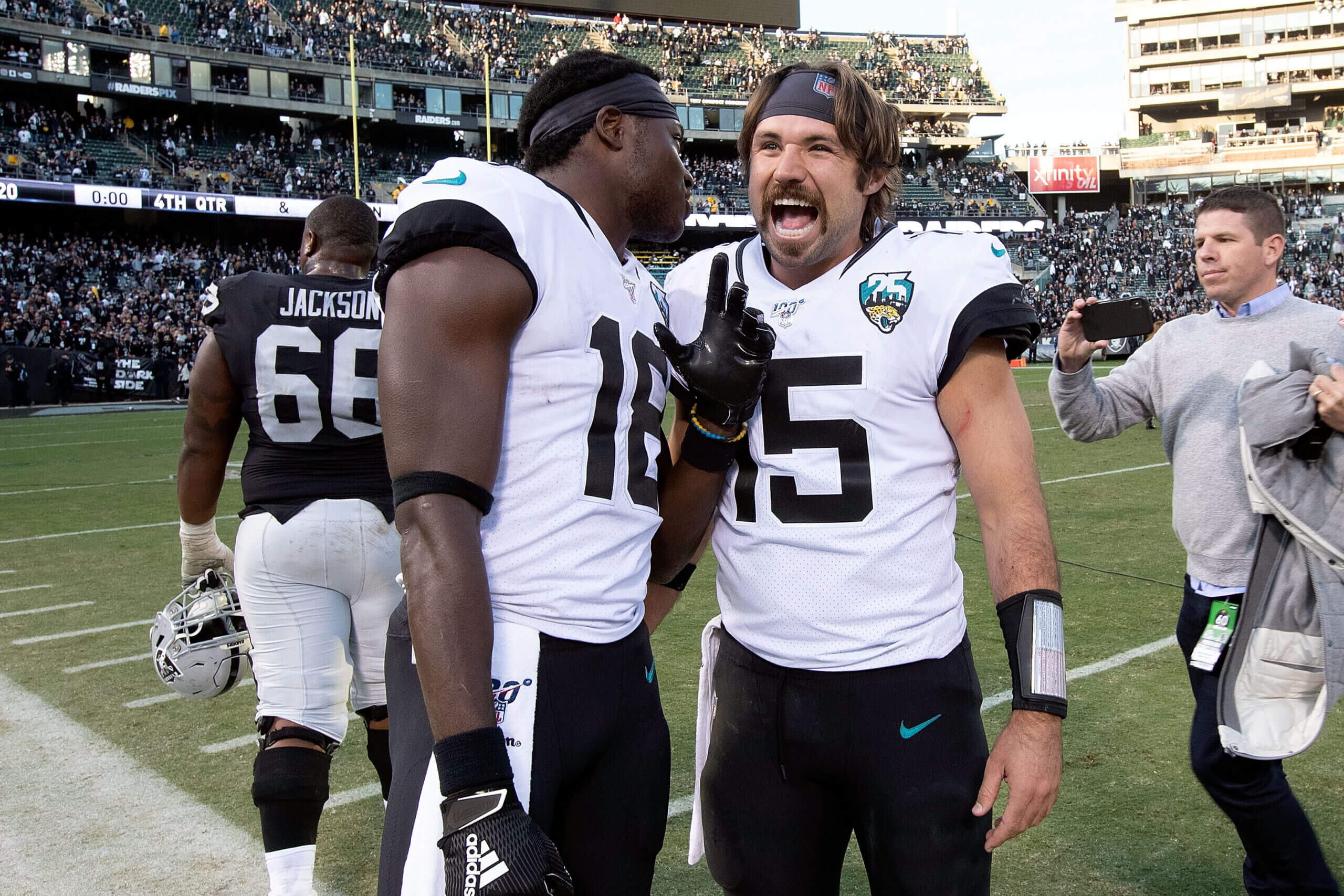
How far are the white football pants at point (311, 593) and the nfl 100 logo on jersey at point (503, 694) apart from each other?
1.48 meters

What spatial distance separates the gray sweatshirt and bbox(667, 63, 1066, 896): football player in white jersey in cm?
119

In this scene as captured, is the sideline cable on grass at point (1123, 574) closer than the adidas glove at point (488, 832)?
No

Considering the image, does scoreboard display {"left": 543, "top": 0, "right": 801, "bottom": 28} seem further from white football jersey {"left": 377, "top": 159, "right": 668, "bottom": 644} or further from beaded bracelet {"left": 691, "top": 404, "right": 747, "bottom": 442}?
white football jersey {"left": 377, "top": 159, "right": 668, "bottom": 644}

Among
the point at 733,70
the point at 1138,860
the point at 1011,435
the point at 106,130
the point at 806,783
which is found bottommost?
the point at 1138,860

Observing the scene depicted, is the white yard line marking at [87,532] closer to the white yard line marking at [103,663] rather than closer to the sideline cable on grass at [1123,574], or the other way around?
the white yard line marking at [103,663]

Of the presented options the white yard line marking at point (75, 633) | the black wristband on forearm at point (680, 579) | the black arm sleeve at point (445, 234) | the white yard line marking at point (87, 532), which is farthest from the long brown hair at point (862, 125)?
the white yard line marking at point (87, 532)

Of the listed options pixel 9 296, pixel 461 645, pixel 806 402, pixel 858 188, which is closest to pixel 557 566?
pixel 461 645

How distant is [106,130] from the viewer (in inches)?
1262

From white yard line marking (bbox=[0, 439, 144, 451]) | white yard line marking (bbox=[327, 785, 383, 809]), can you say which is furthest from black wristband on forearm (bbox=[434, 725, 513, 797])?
white yard line marking (bbox=[0, 439, 144, 451])

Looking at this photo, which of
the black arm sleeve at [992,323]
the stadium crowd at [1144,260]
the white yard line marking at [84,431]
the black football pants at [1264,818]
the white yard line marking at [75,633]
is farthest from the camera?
the stadium crowd at [1144,260]

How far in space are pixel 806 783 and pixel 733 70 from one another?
4701cm

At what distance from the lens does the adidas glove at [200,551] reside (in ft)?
11.5

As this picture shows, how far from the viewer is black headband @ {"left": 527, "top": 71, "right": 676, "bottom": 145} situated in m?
2.00

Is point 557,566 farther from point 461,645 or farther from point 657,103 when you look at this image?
point 657,103
